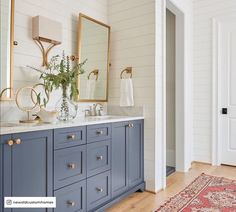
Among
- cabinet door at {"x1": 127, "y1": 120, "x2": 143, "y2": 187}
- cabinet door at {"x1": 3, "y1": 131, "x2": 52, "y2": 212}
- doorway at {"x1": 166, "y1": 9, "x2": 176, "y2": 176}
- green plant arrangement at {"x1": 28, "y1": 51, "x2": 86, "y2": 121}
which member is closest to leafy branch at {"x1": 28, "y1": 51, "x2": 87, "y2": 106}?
green plant arrangement at {"x1": 28, "y1": 51, "x2": 86, "y2": 121}

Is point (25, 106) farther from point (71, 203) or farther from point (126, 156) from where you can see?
point (126, 156)

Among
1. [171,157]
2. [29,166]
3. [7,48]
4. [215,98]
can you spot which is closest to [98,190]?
[29,166]

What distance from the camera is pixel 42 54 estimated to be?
227cm

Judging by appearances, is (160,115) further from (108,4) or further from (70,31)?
(108,4)

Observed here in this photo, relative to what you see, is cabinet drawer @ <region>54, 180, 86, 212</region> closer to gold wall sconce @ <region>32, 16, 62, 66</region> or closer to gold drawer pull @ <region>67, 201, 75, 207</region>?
gold drawer pull @ <region>67, 201, 75, 207</region>

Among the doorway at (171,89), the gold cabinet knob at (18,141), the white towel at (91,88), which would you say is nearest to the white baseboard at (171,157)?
the doorway at (171,89)

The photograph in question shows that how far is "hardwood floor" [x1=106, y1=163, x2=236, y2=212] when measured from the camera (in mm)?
2367

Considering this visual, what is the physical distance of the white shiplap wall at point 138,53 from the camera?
2754 mm

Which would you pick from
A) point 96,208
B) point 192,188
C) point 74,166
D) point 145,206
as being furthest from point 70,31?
point 192,188

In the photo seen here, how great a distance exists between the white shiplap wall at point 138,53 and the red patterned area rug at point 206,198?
0.40 m

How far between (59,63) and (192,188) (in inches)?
85.6

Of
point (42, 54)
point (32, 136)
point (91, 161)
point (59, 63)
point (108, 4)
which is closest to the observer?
point (32, 136)

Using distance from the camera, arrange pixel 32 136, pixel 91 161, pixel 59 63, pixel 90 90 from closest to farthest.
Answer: pixel 32 136 < pixel 91 161 < pixel 59 63 < pixel 90 90

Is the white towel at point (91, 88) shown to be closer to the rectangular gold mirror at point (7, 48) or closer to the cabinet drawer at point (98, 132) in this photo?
the cabinet drawer at point (98, 132)
